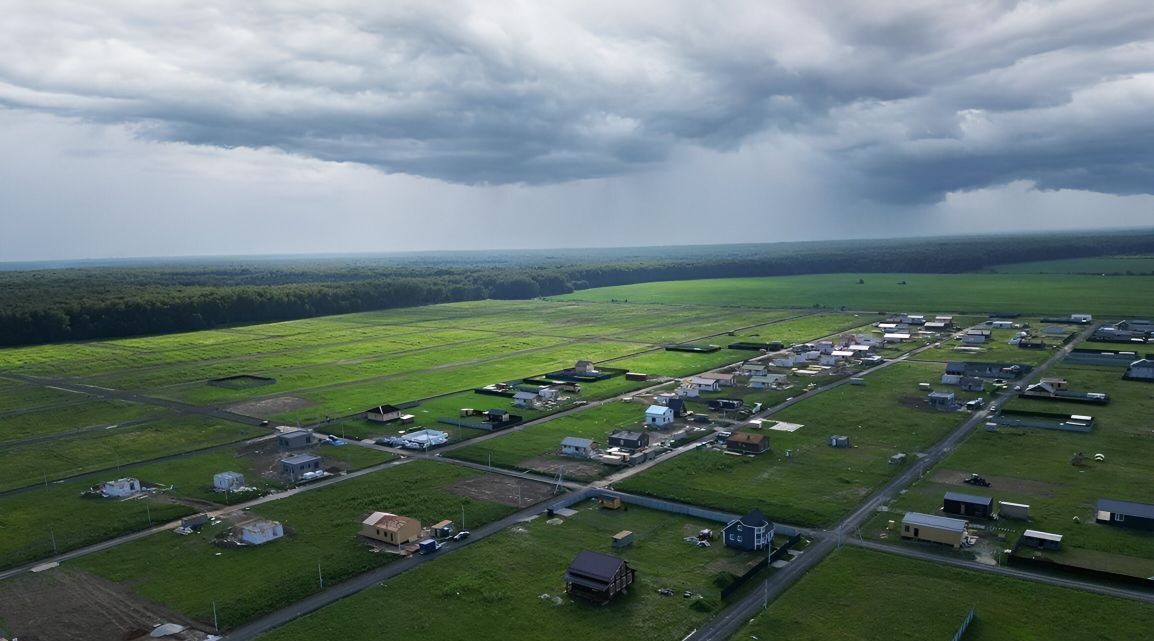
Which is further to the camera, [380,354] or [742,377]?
[380,354]

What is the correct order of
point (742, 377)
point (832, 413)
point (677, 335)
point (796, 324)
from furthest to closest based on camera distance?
point (796, 324) < point (677, 335) < point (742, 377) < point (832, 413)

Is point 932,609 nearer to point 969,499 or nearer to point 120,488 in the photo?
point 969,499

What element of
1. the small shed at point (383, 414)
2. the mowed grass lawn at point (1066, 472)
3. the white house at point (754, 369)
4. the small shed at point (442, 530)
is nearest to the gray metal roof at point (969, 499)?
the mowed grass lawn at point (1066, 472)

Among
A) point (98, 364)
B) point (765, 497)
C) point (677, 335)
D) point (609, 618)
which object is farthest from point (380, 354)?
point (609, 618)

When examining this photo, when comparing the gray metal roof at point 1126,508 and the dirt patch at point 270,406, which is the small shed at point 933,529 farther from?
the dirt patch at point 270,406

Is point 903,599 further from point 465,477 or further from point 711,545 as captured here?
point 465,477

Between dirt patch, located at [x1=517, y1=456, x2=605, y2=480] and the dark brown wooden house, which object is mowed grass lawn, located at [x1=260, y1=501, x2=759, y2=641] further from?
dirt patch, located at [x1=517, y1=456, x2=605, y2=480]

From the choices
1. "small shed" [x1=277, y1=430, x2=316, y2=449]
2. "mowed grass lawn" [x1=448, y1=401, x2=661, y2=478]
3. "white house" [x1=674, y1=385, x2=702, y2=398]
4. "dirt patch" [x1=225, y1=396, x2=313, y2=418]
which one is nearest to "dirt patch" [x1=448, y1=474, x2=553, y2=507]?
"mowed grass lawn" [x1=448, y1=401, x2=661, y2=478]
